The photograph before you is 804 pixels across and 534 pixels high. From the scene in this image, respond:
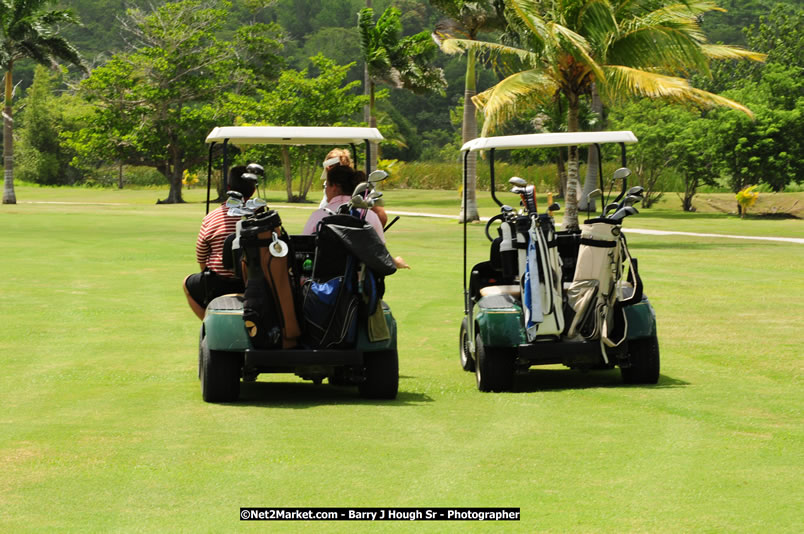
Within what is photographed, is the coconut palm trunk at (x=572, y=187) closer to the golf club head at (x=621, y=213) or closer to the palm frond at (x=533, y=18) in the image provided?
the palm frond at (x=533, y=18)

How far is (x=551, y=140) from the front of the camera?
9.66m

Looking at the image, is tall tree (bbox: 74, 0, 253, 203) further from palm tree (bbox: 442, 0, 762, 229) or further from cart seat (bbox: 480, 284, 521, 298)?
cart seat (bbox: 480, 284, 521, 298)

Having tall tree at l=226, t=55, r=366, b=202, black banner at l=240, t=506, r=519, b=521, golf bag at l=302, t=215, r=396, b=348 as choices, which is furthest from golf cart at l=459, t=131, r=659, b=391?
tall tree at l=226, t=55, r=366, b=202

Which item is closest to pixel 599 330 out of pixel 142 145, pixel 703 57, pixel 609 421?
pixel 609 421

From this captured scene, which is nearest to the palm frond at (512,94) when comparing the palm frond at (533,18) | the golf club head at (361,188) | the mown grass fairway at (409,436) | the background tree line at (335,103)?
the background tree line at (335,103)

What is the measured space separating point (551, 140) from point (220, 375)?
3.36m

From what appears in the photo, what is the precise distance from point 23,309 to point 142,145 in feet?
181

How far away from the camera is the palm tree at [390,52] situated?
46.2 metres

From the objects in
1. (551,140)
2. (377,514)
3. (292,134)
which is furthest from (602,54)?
(377,514)

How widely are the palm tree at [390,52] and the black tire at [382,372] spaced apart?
36883mm

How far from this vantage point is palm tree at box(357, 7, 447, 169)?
4625 centimetres

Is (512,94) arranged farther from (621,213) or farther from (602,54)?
(621,213)

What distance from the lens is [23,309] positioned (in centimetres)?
1421

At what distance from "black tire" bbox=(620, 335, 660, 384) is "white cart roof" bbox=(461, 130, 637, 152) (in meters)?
1.53
